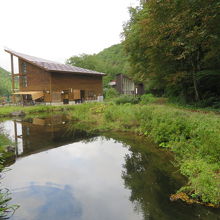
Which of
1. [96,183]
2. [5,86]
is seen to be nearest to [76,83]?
[96,183]

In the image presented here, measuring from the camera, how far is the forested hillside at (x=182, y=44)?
24.5 ft

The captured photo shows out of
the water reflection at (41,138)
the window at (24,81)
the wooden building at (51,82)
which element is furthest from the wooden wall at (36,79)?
the water reflection at (41,138)

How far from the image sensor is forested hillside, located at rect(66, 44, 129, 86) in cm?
4469

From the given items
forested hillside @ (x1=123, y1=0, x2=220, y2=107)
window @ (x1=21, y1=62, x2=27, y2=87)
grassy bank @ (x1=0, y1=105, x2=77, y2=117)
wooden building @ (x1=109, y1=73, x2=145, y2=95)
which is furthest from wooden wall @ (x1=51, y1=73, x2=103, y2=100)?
forested hillside @ (x1=123, y1=0, x2=220, y2=107)

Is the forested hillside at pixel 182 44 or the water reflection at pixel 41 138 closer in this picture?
the water reflection at pixel 41 138

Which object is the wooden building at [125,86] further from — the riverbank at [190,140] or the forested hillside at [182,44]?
the riverbank at [190,140]

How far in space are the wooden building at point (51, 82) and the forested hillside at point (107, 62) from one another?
1620cm

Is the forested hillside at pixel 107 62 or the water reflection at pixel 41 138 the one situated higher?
the forested hillside at pixel 107 62

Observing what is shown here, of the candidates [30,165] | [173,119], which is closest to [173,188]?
[173,119]

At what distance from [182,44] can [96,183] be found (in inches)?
309

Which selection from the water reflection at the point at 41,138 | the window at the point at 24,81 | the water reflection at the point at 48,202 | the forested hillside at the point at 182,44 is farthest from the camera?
the window at the point at 24,81

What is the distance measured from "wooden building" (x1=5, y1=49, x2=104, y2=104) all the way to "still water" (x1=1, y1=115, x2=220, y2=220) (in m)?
14.6

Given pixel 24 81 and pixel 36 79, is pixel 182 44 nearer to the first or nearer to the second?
pixel 36 79

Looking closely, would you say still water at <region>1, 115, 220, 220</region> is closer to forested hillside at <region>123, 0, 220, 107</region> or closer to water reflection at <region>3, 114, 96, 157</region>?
water reflection at <region>3, 114, 96, 157</region>
